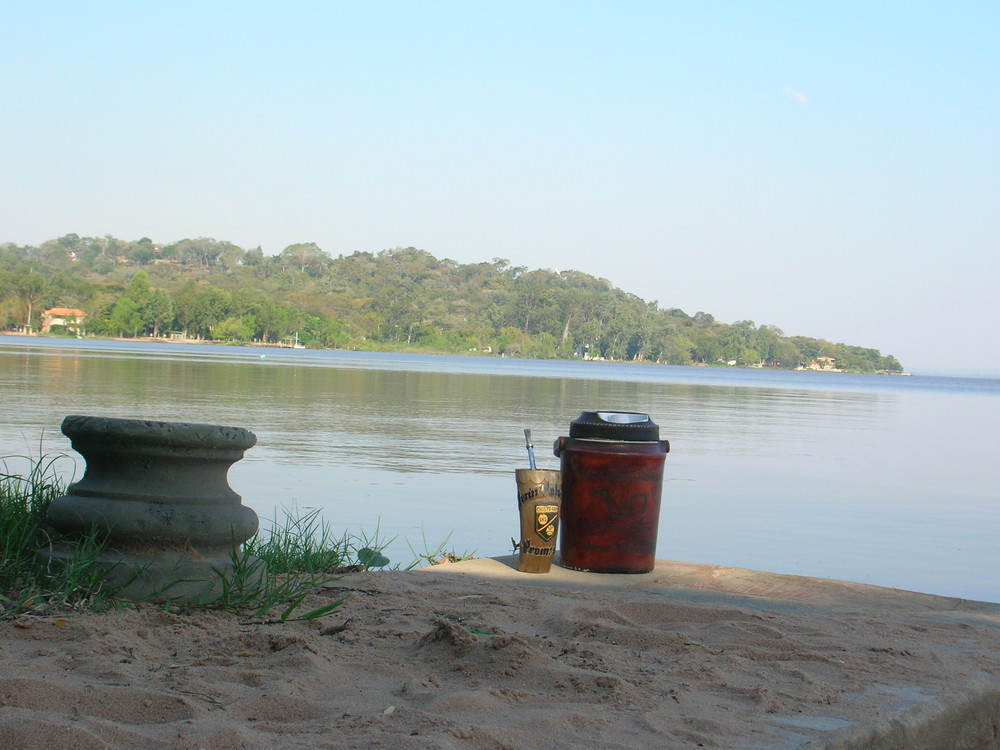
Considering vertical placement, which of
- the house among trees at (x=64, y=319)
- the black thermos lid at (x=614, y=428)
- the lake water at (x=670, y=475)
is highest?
the black thermos lid at (x=614, y=428)

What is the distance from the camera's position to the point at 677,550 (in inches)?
353

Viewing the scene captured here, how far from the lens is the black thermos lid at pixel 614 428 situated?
19.1ft

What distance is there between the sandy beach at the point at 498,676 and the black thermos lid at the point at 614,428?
39.6 inches

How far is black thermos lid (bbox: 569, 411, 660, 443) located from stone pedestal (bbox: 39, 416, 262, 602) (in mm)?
2091

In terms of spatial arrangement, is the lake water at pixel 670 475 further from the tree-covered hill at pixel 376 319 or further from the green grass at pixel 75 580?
the tree-covered hill at pixel 376 319

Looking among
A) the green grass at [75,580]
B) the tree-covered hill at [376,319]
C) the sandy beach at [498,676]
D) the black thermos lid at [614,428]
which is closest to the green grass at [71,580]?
the green grass at [75,580]

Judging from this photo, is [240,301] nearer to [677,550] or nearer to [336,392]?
[336,392]

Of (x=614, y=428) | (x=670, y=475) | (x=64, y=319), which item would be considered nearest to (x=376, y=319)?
(x=64, y=319)

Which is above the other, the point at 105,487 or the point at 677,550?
the point at 105,487

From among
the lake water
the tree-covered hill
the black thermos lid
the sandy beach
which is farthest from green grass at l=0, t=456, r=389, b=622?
the tree-covered hill

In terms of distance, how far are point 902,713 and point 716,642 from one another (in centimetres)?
100

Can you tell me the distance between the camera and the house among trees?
142 metres

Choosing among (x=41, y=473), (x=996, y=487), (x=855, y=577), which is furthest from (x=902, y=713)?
(x=996, y=487)

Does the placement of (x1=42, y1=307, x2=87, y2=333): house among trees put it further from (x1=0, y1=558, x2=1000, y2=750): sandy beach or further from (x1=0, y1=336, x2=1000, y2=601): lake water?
(x1=0, y1=558, x2=1000, y2=750): sandy beach
